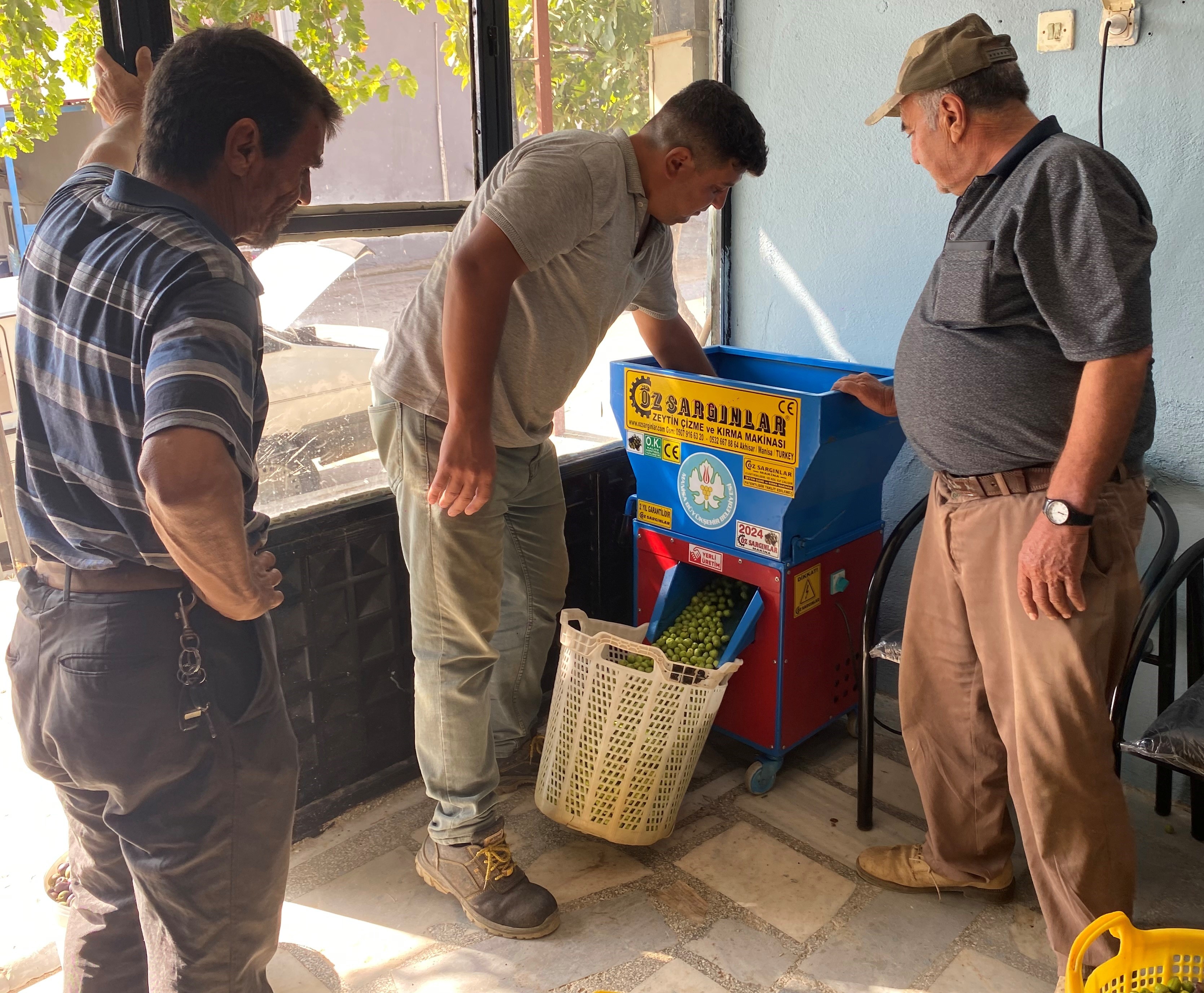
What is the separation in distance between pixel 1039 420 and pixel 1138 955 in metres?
0.89

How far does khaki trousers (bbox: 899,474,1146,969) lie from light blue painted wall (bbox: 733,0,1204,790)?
0.73 m

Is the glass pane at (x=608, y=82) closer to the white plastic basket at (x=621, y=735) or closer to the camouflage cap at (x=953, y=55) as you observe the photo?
the white plastic basket at (x=621, y=735)

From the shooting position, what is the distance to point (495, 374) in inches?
84.2

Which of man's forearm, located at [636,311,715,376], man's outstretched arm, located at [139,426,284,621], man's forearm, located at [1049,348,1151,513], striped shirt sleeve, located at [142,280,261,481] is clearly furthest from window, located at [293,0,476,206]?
man's forearm, located at [1049,348,1151,513]

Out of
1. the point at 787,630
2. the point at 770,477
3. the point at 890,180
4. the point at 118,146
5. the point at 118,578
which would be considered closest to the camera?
the point at 118,578

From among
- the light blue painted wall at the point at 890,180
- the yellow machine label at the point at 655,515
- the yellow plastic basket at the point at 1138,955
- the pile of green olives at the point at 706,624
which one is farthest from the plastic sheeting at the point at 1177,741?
the yellow machine label at the point at 655,515

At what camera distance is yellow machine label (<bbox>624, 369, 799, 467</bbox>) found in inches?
94.1

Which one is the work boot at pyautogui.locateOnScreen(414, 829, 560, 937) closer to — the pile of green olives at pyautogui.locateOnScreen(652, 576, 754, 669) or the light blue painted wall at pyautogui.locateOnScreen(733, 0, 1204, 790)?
the pile of green olives at pyautogui.locateOnScreen(652, 576, 754, 669)

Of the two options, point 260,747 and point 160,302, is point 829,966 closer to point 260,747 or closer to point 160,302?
point 260,747

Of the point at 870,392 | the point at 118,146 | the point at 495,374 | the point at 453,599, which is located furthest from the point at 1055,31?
the point at 118,146

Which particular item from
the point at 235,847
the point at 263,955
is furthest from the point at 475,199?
the point at 263,955

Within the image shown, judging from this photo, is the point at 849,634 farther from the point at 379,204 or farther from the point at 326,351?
the point at 379,204

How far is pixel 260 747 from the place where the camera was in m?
1.47

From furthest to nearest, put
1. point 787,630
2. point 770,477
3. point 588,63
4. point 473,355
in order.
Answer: point 588,63 < point 787,630 < point 770,477 < point 473,355
